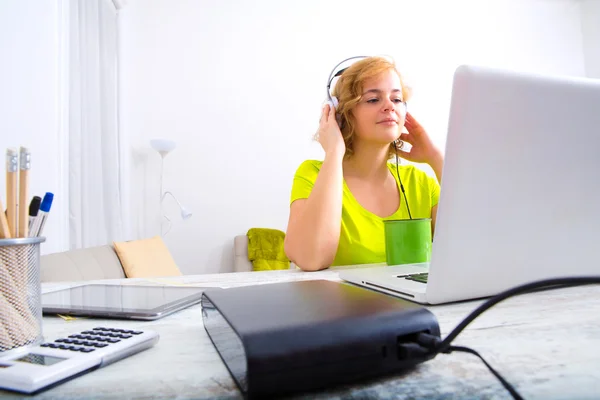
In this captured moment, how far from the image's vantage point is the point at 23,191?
15.4 inches

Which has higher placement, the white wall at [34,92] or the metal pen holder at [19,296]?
the white wall at [34,92]

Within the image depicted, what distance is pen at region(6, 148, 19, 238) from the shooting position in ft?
1.24

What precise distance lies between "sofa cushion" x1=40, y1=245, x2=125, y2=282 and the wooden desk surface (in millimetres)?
647

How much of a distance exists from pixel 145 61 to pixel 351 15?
1.93 m

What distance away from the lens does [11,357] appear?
1.03ft

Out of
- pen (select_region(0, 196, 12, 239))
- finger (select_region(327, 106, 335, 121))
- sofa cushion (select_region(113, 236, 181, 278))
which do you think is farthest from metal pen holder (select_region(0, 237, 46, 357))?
sofa cushion (select_region(113, 236, 181, 278))

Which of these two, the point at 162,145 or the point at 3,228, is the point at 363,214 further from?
the point at 162,145

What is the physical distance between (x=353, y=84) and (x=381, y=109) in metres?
0.15

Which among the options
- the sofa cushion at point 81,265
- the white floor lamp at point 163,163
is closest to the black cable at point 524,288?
the sofa cushion at point 81,265

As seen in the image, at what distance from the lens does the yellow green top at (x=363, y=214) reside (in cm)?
122

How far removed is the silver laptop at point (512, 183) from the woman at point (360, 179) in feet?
1.80

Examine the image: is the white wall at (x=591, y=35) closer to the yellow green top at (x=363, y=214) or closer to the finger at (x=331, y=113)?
the yellow green top at (x=363, y=214)

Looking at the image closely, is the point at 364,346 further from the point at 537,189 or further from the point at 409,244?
the point at 409,244

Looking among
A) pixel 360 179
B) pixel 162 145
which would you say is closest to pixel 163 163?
pixel 162 145
